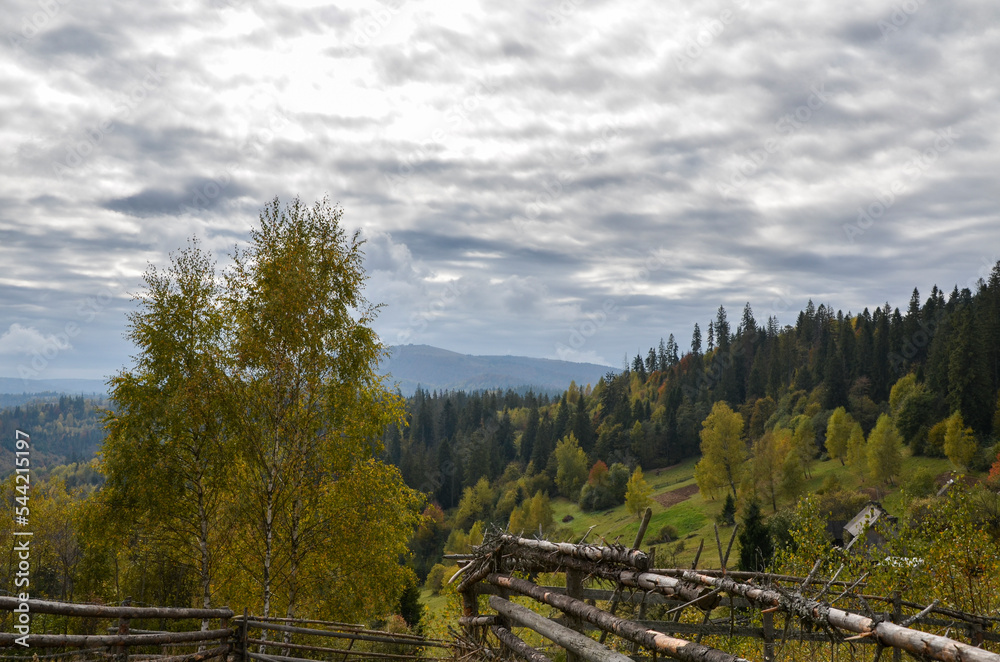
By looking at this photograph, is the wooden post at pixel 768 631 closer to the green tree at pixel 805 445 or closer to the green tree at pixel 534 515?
the green tree at pixel 805 445

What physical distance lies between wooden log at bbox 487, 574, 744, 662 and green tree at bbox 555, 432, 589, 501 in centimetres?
9843

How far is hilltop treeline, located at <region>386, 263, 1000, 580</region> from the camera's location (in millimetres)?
77750

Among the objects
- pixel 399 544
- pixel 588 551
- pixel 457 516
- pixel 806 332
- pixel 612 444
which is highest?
pixel 806 332

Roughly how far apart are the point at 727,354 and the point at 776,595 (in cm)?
14362

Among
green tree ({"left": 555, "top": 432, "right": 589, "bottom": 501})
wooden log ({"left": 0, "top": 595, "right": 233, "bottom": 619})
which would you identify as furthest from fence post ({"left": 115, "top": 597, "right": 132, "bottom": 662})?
green tree ({"left": 555, "top": 432, "right": 589, "bottom": 501})

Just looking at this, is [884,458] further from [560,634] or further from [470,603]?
[560,634]

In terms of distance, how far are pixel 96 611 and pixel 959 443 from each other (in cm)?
8197

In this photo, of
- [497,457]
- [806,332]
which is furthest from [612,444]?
[806,332]

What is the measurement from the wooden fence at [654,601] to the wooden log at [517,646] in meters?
0.02

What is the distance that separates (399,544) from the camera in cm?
1581

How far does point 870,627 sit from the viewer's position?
4.91 m

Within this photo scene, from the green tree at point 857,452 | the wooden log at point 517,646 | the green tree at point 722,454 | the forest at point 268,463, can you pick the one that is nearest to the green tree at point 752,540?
the forest at point 268,463

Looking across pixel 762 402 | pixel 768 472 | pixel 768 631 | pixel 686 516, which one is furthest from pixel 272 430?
pixel 762 402

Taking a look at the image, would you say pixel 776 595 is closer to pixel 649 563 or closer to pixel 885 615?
pixel 885 615
